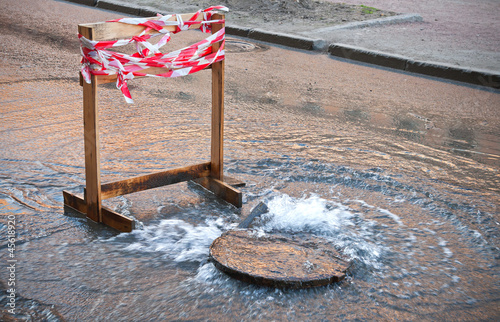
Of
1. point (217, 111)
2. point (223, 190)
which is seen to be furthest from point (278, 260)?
point (217, 111)

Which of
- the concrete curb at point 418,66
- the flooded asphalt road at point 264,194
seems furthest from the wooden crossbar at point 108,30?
the concrete curb at point 418,66

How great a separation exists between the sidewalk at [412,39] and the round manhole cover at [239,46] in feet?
1.47

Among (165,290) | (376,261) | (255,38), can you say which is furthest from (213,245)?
(255,38)

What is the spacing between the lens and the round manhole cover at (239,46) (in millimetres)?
8148

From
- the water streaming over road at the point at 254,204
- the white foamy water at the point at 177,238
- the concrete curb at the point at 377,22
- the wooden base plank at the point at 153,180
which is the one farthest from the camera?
the concrete curb at the point at 377,22

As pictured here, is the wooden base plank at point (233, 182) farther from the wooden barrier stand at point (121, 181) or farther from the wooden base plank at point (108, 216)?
the wooden base plank at point (108, 216)

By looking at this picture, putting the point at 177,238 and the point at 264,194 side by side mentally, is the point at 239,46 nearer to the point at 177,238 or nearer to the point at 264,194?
the point at 264,194

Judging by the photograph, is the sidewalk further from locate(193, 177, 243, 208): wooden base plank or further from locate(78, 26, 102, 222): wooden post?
locate(78, 26, 102, 222): wooden post

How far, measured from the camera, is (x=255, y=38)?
360 inches

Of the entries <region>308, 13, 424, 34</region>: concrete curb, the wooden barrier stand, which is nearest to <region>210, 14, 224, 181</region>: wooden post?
the wooden barrier stand

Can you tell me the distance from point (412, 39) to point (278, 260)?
7.15m

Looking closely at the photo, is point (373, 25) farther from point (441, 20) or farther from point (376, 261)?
point (376, 261)

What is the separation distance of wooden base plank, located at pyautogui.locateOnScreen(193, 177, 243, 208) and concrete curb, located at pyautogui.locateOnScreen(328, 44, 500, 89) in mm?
4833

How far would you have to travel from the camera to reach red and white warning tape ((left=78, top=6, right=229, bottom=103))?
2.84 metres
